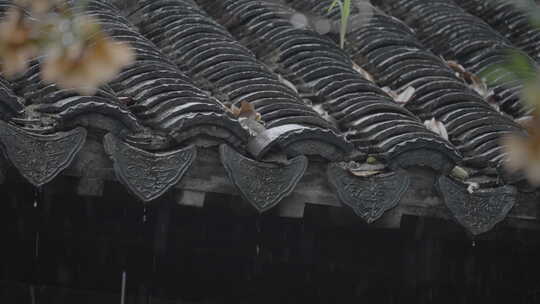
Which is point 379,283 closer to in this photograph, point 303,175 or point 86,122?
point 303,175

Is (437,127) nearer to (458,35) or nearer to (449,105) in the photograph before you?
(449,105)

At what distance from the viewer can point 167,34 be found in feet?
14.3

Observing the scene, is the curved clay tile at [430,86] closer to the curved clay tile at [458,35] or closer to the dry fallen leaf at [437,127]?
the dry fallen leaf at [437,127]

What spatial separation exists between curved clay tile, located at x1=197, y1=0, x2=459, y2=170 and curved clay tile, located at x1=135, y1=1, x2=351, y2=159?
138 millimetres

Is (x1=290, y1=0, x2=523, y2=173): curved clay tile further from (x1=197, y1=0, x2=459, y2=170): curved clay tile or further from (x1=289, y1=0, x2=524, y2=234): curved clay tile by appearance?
(x1=197, y1=0, x2=459, y2=170): curved clay tile

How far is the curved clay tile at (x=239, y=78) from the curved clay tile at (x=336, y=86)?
0.14 m

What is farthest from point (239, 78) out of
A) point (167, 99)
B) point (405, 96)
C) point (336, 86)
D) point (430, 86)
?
point (430, 86)

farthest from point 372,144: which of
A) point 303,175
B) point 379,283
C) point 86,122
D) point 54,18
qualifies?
point 54,18

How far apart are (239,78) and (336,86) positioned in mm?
460

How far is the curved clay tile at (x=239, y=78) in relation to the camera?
3.12 metres

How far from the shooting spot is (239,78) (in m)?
3.88

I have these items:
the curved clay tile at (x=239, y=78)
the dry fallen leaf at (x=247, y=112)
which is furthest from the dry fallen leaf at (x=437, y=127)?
the dry fallen leaf at (x=247, y=112)

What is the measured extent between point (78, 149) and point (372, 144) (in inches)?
46.8

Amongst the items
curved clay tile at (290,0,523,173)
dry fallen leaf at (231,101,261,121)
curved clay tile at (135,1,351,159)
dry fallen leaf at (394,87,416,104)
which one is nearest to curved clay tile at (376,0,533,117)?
curved clay tile at (290,0,523,173)
